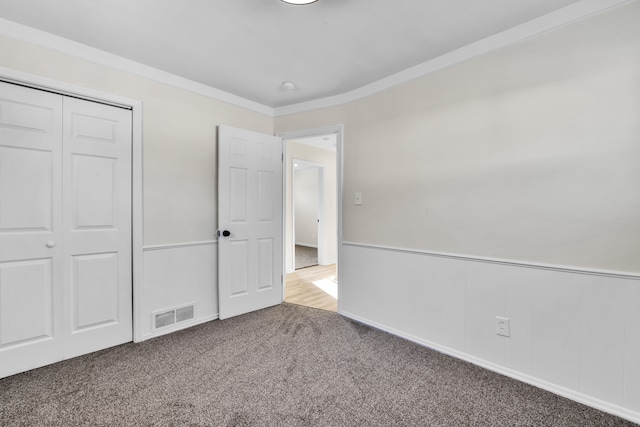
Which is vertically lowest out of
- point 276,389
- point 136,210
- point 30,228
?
point 276,389

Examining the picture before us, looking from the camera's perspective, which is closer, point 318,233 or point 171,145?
point 171,145

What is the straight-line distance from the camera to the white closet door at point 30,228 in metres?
1.95

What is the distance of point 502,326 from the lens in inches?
79.8

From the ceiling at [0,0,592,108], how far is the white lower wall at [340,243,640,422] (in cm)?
164

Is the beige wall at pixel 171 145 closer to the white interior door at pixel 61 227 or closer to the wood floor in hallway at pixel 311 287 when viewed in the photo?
the white interior door at pixel 61 227

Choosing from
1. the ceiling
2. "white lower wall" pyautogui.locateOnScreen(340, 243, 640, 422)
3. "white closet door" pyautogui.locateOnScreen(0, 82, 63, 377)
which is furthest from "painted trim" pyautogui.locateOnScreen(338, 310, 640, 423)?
"white closet door" pyautogui.locateOnScreen(0, 82, 63, 377)

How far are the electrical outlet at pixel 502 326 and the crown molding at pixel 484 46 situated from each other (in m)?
1.91

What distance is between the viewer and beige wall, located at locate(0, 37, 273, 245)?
2.29 m

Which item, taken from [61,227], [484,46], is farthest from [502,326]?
[61,227]

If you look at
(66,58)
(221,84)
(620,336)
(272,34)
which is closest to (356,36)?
(272,34)

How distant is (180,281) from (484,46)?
10.6ft

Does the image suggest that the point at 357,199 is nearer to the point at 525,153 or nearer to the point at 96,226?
the point at 525,153

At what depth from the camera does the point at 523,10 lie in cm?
179

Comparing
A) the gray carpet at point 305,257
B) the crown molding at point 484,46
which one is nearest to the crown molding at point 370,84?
the crown molding at point 484,46
